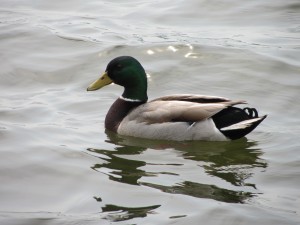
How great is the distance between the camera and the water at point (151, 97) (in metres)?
7.48

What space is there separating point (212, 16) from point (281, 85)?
3.52 meters

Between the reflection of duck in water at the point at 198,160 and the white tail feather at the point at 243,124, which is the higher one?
the white tail feather at the point at 243,124

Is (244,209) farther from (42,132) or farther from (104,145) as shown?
(42,132)

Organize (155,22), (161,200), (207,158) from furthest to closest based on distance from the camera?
(155,22) < (207,158) < (161,200)

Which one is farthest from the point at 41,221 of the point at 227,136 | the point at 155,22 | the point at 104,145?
the point at 155,22

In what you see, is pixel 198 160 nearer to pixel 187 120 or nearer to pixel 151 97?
pixel 187 120

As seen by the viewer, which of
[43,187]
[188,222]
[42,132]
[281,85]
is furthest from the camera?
[281,85]

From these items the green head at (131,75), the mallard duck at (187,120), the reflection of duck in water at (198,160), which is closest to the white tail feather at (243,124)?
the mallard duck at (187,120)

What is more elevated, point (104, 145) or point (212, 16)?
point (212, 16)

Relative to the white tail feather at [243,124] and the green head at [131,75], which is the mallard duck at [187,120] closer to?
the white tail feather at [243,124]

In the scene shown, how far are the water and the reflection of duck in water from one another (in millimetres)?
22

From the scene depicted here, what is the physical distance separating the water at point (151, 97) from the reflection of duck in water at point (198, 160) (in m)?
0.02

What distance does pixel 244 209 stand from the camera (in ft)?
23.7

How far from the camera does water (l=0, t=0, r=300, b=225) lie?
7480 millimetres
